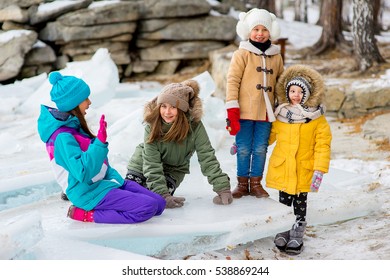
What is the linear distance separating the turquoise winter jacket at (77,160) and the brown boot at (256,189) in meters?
1.08

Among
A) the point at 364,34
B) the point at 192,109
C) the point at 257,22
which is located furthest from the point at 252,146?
the point at 364,34

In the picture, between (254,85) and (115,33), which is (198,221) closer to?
(254,85)

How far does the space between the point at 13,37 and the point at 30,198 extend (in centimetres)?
737

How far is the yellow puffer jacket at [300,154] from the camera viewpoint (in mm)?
3596

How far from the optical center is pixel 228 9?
13.3 metres

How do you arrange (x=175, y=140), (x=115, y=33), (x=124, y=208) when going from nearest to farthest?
1. (x=124, y=208)
2. (x=175, y=140)
3. (x=115, y=33)

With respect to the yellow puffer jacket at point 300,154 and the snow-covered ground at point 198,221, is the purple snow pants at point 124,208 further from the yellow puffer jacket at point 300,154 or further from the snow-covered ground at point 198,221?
the yellow puffer jacket at point 300,154

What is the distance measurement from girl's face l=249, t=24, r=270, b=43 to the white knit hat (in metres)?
0.02

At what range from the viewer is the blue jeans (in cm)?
395

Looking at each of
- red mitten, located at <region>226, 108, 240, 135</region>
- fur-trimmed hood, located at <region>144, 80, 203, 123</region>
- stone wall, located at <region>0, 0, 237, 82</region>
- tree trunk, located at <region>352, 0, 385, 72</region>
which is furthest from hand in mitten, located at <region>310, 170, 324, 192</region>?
stone wall, located at <region>0, 0, 237, 82</region>

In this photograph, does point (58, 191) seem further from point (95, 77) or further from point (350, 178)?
point (95, 77)

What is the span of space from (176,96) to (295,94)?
0.82m

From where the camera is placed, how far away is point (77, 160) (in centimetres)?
322

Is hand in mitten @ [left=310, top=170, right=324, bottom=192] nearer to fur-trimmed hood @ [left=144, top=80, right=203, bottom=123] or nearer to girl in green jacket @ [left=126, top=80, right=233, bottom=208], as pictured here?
girl in green jacket @ [left=126, top=80, right=233, bottom=208]
